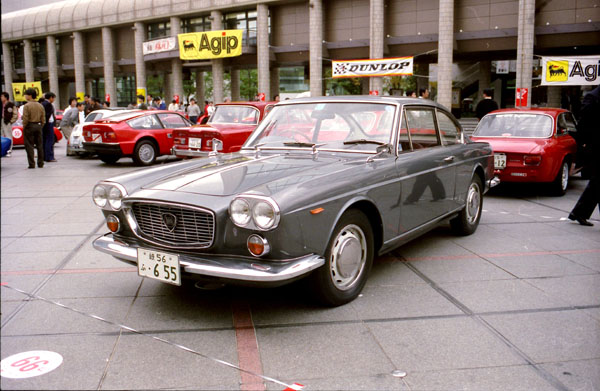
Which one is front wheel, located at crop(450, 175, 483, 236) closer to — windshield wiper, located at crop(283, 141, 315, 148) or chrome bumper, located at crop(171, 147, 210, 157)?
windshield wiper, located at crop(283, 141, 315, 148)

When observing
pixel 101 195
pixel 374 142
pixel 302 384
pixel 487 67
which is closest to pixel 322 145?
pixel 374 142

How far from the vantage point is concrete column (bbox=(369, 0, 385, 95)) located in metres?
30.7

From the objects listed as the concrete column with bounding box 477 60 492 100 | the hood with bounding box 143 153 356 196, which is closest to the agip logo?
the concrete column with bounding box 477 60 492 100

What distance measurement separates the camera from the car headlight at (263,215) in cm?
342

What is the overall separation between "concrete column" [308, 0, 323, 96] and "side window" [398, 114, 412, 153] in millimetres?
28457

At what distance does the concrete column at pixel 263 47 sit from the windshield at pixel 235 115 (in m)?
23.7

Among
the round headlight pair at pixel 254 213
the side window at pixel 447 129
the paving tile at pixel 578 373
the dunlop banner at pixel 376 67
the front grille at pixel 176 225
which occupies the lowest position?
the paving tile at pixel 578 373

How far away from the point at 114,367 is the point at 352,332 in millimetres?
1527

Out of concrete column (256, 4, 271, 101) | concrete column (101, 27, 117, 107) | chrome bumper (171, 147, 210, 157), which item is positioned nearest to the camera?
chrome bumper (171, 147, 210, 157)

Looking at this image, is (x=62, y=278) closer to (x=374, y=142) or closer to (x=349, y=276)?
(x=349, y=276)

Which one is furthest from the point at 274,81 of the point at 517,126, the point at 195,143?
the point at 517,126

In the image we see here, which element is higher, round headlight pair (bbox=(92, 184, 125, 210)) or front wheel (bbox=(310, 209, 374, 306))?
round headlight pair (bbox=(92, 184, 125, 210))

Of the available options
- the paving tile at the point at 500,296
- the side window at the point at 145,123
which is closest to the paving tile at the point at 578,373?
the paving tile at the point at 500,296

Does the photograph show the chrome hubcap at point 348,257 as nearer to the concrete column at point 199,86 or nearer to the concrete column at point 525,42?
the concrete column at point 525,42
